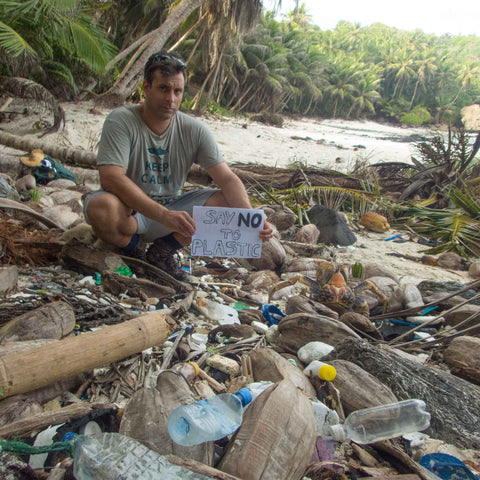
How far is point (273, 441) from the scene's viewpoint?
3.52 feet

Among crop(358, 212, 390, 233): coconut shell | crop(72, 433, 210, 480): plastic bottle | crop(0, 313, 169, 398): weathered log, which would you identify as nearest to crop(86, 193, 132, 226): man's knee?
crop(0, 313, 169, 398): weathered log

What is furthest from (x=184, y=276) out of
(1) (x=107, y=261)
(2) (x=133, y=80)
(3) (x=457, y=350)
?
(2) (x=133, y=80)

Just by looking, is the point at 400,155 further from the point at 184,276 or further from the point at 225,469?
the point at 225,469

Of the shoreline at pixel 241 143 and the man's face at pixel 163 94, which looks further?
the shoreline at pixel 241 143

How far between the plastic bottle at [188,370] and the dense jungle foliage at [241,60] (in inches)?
306

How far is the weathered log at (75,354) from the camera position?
1185mm

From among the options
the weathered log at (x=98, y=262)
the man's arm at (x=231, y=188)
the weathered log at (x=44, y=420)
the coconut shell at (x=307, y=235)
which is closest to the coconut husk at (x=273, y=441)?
the weathered log at (x=44, y=420)

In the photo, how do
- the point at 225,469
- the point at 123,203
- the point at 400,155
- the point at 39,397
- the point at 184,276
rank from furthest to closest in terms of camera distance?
the point at 400,155, the point at 184,276, the point at 123,203, the point at 39,397, the point at 225,469

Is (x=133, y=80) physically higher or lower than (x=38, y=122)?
higher

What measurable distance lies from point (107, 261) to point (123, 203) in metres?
0.40

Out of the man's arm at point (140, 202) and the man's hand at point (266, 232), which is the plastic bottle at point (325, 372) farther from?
the man's arm at point (140, 202)

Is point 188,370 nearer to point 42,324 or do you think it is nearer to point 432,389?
point 42,324

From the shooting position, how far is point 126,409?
1195mm

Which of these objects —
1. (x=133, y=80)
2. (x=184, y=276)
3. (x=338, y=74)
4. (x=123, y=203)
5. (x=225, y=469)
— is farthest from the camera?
(x=338, y=74)
